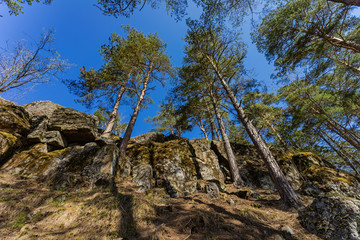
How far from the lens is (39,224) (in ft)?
7.95

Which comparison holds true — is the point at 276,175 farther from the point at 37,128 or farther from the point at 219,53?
the point at 37,128

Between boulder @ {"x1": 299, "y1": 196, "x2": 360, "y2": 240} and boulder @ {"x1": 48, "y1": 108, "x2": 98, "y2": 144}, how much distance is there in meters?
10.5

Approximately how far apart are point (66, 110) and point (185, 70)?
928 cm

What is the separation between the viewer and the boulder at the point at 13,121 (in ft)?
20.4

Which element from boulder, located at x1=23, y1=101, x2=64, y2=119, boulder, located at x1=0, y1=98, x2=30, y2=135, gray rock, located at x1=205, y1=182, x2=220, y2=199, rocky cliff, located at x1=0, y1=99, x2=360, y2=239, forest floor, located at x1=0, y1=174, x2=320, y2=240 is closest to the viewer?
forest floor, located at x1=0, y1=174, x2=320, y2=240

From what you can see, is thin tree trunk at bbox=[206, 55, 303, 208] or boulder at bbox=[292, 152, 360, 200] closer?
thin tree trunk at bbox=[206, 55, 303, 208]

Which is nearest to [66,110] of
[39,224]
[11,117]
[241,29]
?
[11,117]

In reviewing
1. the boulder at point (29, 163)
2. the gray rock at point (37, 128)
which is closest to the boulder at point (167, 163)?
the boulder at point (29, 163)

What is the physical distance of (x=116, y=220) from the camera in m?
2.61

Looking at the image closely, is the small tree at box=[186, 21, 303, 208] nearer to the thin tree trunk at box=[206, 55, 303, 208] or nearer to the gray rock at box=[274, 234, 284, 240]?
the thin tree trunk at box=[206, 55, 303, 208]

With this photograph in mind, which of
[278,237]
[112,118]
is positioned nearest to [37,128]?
[112,118]

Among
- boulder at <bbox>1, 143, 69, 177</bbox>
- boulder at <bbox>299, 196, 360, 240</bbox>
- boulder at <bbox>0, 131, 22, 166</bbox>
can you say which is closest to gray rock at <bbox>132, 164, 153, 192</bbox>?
boulder at <bbox>1, 143, 69, 177</bbox>

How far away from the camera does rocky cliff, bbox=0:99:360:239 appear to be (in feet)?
9.66

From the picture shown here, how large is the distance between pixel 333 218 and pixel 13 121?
12.9 meters
